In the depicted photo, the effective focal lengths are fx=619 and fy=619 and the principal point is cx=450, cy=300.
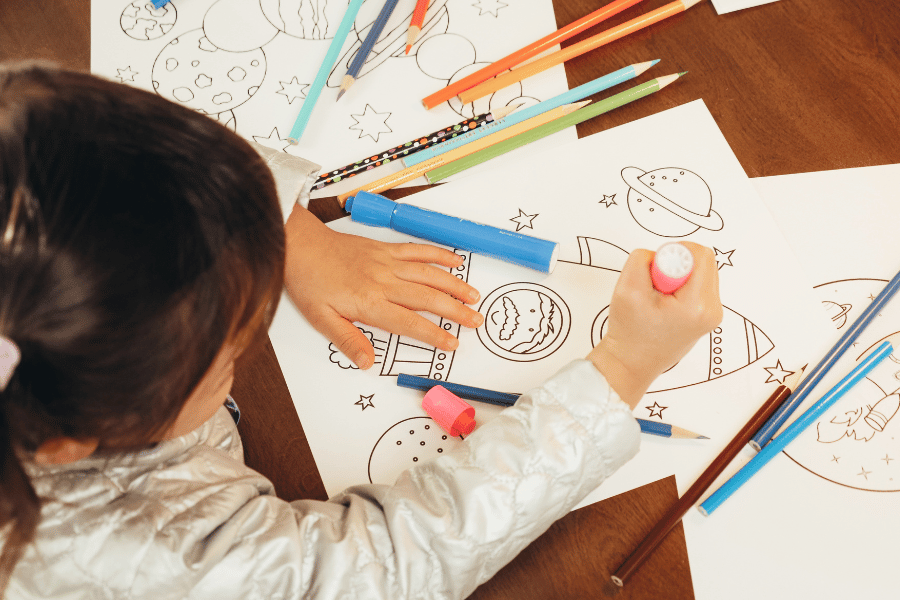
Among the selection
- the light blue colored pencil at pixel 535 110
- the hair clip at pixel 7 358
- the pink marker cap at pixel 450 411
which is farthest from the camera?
the light blue colored pencil at pixel 535 110

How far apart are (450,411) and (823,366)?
28cm

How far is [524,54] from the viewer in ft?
1.96

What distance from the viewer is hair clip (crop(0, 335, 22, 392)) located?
26 cm

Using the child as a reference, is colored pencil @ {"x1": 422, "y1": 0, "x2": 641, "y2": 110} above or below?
above

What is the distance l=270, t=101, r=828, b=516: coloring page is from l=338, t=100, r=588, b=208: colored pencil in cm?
2

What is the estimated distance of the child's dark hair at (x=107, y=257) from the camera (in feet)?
0.87

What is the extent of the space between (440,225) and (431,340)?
0.10m

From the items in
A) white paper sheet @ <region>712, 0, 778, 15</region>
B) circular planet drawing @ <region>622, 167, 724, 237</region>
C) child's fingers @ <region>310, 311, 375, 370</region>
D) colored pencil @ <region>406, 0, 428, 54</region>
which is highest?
white paper sheet @ <region>712, 0, 778, 15</region>

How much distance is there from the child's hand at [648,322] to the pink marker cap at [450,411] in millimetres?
104

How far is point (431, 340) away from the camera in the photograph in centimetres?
51

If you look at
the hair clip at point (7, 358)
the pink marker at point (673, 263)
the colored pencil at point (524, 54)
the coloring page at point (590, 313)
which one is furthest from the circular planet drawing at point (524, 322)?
the hair clip at point (7, 358)

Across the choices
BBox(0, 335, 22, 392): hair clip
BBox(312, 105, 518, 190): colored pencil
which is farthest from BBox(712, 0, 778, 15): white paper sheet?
BBox(0, 335, 22, 392): hair clip

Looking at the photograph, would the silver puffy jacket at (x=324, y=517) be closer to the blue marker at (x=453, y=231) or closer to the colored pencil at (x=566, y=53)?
the blue marker at (x=453, y=231)

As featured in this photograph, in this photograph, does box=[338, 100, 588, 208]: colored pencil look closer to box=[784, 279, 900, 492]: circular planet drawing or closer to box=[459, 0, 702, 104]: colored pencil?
box=[459, 0, 702, 104]: colored pencil
